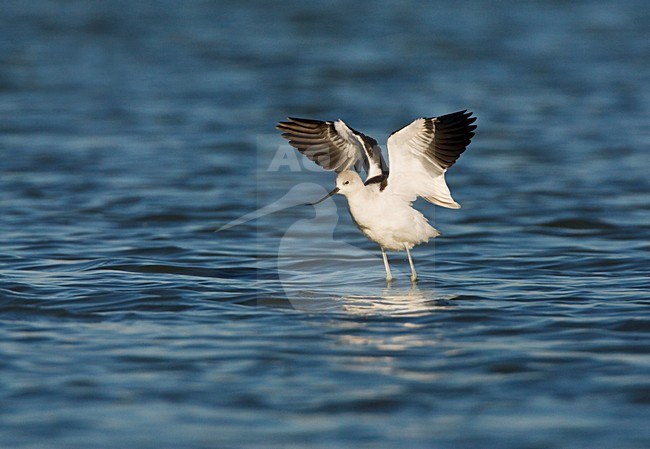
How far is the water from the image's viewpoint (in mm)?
5938

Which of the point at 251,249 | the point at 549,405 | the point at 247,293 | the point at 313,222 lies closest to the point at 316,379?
the point at 549,405

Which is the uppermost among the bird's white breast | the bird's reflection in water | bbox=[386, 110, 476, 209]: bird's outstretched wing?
bbox=[386, 110, 476, 209]: bird's outstretched wing

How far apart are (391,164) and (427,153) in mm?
287

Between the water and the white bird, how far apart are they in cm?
50

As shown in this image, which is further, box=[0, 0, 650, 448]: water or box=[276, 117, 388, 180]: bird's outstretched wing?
box=[276, 117, 388, 180]: bird's outstretched wing

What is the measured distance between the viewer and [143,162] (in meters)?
14.1

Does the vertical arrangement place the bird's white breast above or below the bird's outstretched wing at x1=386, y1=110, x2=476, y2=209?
below

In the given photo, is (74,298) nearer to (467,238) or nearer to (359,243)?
(359,243)

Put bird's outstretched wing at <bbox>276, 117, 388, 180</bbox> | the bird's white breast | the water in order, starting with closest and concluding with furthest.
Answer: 1. the water
2. bird's outstretched wing at <bbox>276, 117, 388, 180</bbox>
3. the bird's white breast

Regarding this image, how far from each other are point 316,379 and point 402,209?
2760 mm

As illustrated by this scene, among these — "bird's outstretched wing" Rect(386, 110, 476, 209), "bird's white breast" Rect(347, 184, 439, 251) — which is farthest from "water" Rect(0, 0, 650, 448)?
"bird's outstretched wing" Rect(386, 110, 476, 209)

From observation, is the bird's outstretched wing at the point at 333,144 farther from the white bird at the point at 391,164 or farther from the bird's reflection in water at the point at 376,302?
the bird's reflection in water at the point at 376,302

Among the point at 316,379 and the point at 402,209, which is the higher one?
the point at 402,209

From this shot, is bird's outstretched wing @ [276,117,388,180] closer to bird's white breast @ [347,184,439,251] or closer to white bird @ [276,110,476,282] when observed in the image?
white bird @ [276,110,476,282]
